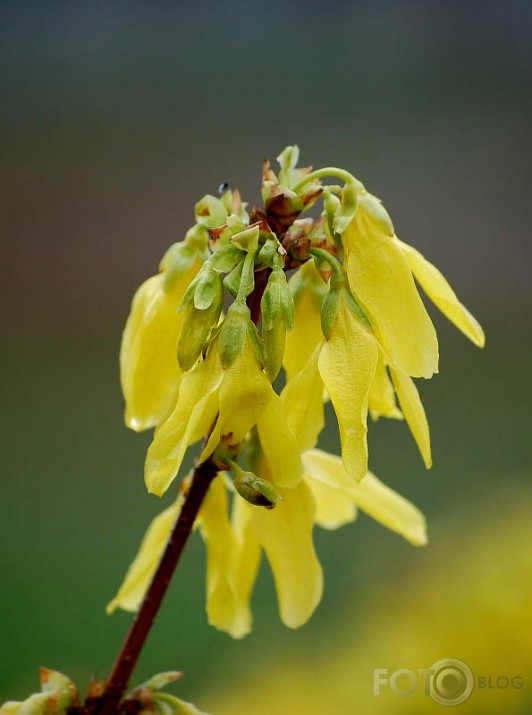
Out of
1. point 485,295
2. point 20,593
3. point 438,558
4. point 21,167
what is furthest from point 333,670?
point 21,167

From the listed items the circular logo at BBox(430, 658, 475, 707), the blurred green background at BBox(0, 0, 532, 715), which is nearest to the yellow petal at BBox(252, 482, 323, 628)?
the circular logo at BBox(430, 658, 475, 707)

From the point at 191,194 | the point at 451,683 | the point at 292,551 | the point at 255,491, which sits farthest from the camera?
the point at 191,194

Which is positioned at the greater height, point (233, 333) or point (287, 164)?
point (287, 164)

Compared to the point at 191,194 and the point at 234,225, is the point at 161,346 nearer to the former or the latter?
the point at 234,225

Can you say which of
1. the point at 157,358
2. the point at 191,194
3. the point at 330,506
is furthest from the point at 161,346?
the point at 191,194

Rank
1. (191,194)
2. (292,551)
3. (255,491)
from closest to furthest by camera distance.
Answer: (255,491) → (292,551) → (191,194)

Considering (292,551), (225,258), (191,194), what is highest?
(191,194)

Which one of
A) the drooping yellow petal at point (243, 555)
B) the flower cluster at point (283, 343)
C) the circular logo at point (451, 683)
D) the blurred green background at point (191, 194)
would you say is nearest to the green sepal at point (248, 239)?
the flower cluster at point (283, 343)

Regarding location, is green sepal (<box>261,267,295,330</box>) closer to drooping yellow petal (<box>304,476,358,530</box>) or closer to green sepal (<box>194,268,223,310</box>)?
green sepal (<box>194,268,223,310</box>)
